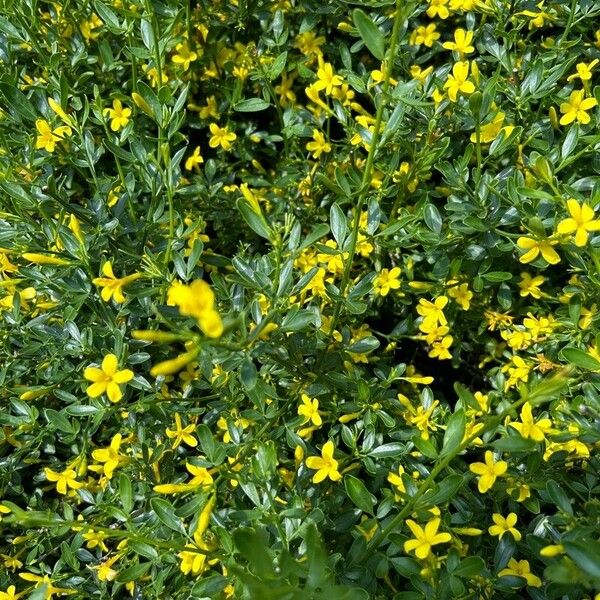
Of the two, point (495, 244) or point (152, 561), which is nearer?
point (152, 561)

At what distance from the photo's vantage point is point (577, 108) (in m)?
1.94

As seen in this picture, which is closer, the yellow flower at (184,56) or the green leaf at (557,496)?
the green leaf at (557,496)

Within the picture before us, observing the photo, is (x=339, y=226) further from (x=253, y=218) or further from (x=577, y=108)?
(x=577, y=108)

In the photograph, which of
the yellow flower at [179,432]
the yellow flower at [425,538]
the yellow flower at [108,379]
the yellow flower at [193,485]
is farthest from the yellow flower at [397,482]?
the yellow flower at [108,379]

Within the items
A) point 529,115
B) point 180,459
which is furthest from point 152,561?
point 529,115

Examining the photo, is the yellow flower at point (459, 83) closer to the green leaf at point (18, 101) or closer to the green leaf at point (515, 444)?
the green leaf at point (515, 444)

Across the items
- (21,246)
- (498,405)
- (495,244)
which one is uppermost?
(495,244)

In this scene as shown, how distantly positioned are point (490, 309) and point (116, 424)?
112cm

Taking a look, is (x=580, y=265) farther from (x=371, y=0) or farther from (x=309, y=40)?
(x=309, y=40)

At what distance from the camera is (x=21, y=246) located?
1846 mm

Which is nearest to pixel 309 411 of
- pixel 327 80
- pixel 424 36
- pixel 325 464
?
pixel 325 464

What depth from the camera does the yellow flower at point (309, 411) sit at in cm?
171

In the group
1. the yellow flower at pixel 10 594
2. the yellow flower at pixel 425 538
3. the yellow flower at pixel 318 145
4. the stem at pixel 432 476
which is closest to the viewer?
the stem at pixel 432 476

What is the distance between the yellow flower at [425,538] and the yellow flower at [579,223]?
0.66 meters
